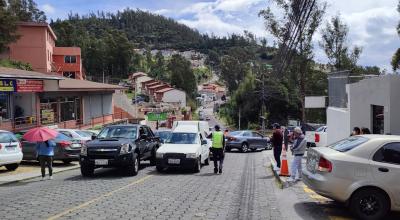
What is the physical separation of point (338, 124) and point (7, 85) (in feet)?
62.4

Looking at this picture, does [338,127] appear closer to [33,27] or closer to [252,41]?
[33,27]

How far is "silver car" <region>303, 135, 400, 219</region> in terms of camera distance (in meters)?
9.42

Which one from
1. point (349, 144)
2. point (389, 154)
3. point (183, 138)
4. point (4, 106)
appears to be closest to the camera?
point (389, 154)

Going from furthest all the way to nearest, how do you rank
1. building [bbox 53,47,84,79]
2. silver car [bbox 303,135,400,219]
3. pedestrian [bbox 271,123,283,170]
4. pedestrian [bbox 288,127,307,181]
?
building [bbox 53,47,84,79], pedestrian [bbox 271,123,283,170], pedestrian [bbox 288,127,307,181], silver car [bbox 303,135,400,219]

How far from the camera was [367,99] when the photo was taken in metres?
19.6

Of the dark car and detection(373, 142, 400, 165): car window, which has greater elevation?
detection(373, 142, 400, 165): car window

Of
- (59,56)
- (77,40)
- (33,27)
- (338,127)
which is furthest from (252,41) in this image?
(338,127)

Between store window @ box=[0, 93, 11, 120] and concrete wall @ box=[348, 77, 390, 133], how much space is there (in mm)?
22210

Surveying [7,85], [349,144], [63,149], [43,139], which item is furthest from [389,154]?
[7,85]

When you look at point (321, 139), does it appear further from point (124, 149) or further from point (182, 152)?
point (124, 149)

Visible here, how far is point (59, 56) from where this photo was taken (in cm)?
8706

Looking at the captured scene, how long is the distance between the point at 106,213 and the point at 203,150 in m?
10.9

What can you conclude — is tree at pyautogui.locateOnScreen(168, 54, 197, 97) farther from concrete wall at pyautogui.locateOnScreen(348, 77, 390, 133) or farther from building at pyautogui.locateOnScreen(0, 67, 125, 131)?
concrete wall at pyautogui.locateOnScreen(348, 77, 390, 133)

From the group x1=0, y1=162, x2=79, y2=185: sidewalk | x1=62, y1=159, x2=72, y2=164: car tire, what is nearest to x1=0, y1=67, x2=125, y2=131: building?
x1=62, y1=159, x2=72, y2=164: car tire
